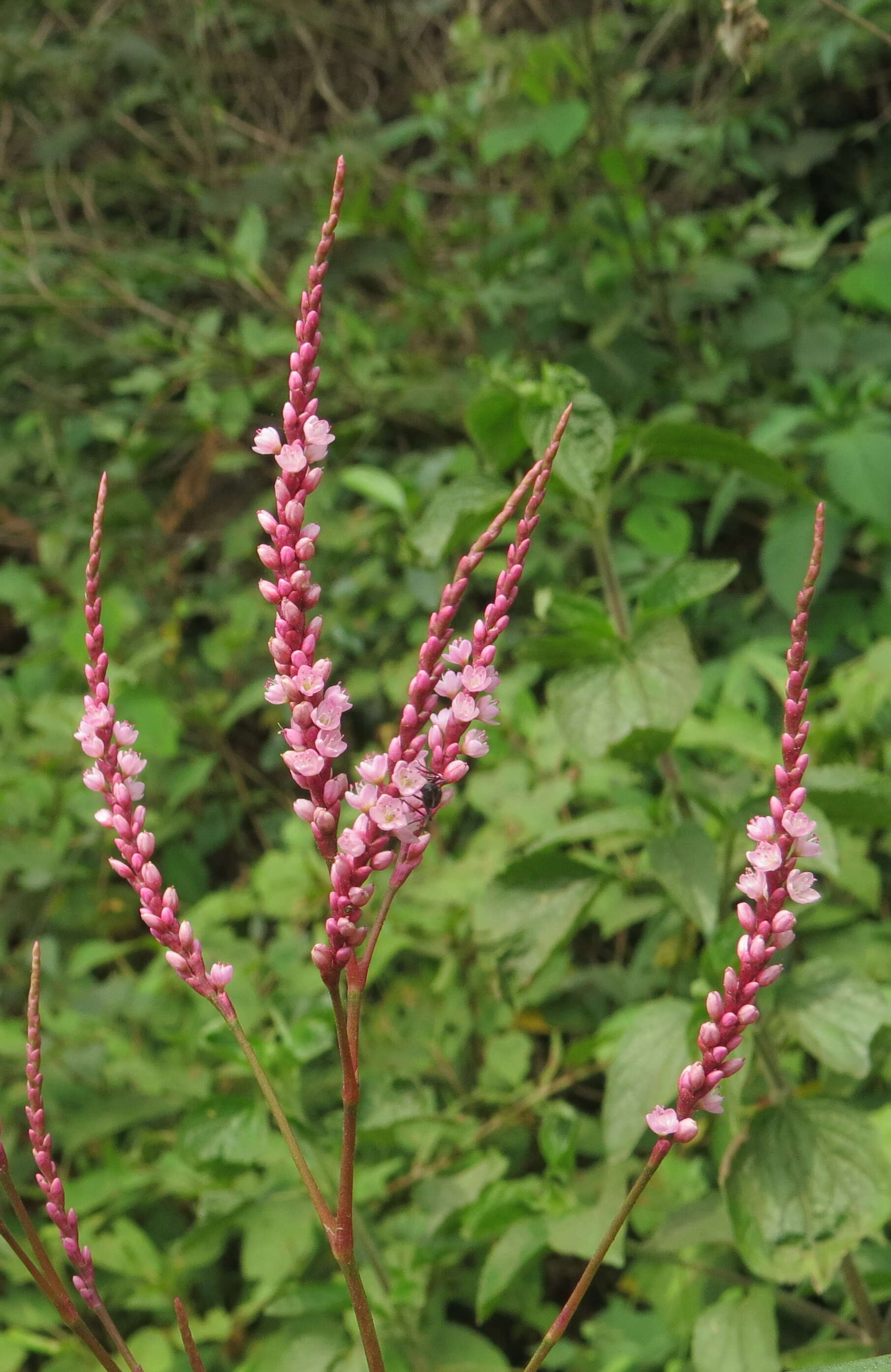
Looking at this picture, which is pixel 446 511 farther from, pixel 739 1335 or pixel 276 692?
pixel 739 1335

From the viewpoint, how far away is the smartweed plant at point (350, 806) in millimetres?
608

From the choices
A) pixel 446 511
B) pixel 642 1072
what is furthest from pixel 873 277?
pixel 642 1072

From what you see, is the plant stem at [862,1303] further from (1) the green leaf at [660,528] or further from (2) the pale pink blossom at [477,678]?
(1) the green leaf at [660,528]

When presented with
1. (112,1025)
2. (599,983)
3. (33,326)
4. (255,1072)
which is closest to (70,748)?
(112,1025)

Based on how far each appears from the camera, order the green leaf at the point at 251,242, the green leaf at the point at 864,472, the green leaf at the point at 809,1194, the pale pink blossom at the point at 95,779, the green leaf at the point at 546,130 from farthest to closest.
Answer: the green leaf at the point at 251,242, the green leaf at the point at 546,130, the green leaf at the point at 864,472, the green leaf at the point at 809,1194, the pale pink blossom at the point at 95,779

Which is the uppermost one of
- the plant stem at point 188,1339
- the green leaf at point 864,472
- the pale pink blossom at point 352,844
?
the pale pink blossom at point 352,844

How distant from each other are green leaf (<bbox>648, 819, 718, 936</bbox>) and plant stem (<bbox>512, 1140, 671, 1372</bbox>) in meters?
0.56

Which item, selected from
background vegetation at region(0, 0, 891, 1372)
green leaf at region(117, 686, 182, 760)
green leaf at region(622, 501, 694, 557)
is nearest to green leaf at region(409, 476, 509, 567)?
background vegetation at region(0, 0, 891, 1372)

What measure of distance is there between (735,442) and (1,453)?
303 centimetres

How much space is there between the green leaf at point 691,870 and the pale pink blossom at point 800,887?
1.87 ft

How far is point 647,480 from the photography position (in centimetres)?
253

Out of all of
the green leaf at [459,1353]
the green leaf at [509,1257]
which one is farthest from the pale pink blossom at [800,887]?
the green leaf at [459,1353]

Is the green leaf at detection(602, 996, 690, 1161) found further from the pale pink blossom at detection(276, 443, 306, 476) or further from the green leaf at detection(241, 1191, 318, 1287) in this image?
the pale pink blossom at detection(276, 443, 306, 476)

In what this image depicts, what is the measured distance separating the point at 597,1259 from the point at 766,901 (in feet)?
0.69
